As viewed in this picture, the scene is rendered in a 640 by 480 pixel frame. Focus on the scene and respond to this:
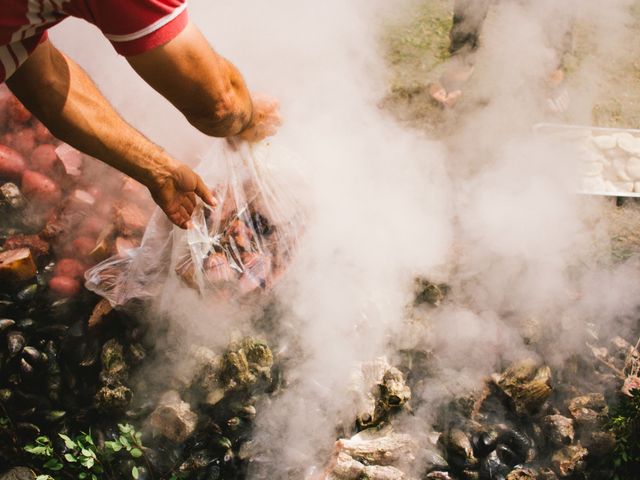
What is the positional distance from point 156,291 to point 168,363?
0.45 metres

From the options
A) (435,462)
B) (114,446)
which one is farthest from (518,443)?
(114,446)

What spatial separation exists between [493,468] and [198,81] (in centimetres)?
243

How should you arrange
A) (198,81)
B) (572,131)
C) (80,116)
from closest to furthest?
(198,81) → (80,116) → (572,131)

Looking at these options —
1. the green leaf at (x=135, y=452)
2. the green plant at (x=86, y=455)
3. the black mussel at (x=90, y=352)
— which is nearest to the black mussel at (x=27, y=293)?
the black mussel at (x=90, y=352)

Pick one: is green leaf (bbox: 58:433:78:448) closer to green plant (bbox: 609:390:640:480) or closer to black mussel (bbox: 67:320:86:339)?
black mussel (bbox: 67:320:86:339)

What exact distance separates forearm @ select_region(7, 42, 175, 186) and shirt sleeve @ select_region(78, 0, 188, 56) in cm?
55

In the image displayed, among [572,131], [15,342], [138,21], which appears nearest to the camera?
[138,21]

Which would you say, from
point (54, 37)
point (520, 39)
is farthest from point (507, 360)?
point (54, 37)

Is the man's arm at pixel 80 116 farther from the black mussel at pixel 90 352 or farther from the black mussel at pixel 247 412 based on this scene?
the black mussel at pixel 247 412

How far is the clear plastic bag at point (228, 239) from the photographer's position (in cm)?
271

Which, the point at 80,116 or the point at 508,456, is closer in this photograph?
the point at 80,116

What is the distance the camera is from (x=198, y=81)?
1.81 m

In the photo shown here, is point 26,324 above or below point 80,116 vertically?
below

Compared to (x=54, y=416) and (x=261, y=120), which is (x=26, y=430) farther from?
(x=261, y=120)
